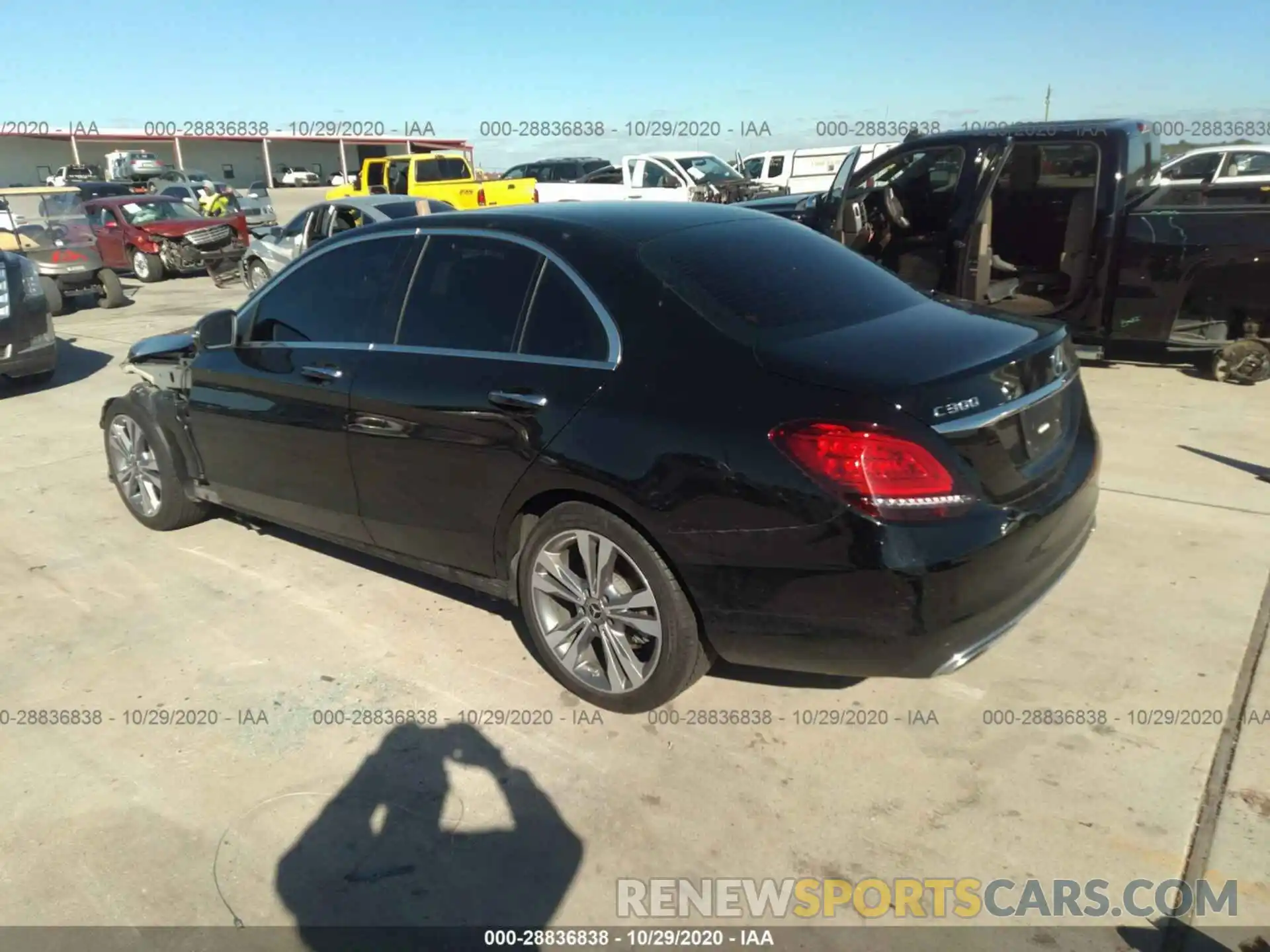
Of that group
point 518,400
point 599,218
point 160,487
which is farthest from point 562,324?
point 160,487

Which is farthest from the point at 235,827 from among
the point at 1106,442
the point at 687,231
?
the point at 1106,442

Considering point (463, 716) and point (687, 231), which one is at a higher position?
point (687, 231)

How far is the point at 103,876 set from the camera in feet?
8.89

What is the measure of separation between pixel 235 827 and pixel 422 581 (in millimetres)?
1690

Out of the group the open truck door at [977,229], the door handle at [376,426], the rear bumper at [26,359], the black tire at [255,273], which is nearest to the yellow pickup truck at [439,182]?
the black tire at [255,273]

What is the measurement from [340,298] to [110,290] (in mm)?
12641

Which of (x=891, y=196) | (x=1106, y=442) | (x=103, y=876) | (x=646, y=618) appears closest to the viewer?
(x=103, y=876)

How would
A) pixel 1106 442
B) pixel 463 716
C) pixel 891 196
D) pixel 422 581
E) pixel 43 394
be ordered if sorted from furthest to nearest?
pixel 43 394 → pixel 891 196 → pixel 1106 442 → pixel 422 581 → pixel 463 716

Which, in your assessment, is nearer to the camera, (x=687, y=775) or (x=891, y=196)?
(x=687, y=775)

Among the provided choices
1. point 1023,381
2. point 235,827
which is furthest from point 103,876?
point 1023,381

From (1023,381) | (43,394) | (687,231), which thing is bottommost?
(43,394)

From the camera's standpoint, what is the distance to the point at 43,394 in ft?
29.2

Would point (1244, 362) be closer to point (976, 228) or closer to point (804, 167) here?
point (976, 228)

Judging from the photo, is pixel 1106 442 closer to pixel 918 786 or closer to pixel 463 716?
pixel 918 786
